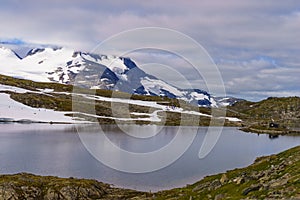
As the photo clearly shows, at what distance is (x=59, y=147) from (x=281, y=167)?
7481 centimetres

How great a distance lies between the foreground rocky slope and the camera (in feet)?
98.0

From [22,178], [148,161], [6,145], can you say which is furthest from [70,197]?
[6,145]

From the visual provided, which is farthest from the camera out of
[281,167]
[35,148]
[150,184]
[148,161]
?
[35,148]

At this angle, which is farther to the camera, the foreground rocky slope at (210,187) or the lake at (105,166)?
the lake at (105,166)

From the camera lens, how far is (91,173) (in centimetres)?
6850

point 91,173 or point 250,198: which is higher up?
point 250,198

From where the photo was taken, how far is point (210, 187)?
4194 cm

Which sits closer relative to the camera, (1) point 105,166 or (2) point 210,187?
(2) point 210,187

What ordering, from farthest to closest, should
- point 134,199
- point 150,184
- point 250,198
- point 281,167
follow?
point 150,184
point 134,199
point 281,167
point 250,198

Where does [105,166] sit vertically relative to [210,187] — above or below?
below

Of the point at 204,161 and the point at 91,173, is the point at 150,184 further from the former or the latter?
the point at 204,161

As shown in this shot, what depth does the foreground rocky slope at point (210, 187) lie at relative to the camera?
29875mm

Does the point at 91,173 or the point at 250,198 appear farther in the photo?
the point at 91,173

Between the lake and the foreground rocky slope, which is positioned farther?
the lake
